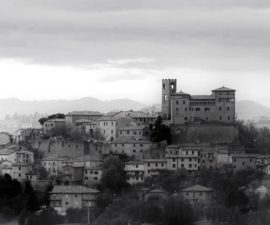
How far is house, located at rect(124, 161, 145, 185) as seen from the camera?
139 ft

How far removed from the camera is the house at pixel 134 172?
42.5 m

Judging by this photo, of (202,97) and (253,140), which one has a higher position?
(202,97)

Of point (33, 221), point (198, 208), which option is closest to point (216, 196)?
point (198, 208)

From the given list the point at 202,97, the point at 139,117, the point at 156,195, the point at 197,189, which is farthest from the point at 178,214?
the point at 139,117

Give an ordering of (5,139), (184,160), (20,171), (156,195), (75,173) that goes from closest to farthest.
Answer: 1. (156,195)
2. (184,160)
3. (75,173)
4. (20,171)
5. (5,139)

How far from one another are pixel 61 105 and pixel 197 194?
11689 centimetres

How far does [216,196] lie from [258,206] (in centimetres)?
175

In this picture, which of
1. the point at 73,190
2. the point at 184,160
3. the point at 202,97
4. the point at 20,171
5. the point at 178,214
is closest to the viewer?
the point at 178,214

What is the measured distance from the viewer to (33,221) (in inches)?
1572

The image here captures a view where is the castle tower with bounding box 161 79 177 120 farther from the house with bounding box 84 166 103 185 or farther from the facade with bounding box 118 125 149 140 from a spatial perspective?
the house with bounding box 84 166 103 185

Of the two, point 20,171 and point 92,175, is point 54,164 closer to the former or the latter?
point 20,171

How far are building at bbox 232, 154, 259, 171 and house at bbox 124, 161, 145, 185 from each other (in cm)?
374

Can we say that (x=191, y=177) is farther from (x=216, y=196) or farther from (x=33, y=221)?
(x=33, y=221)

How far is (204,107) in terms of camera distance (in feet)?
157
